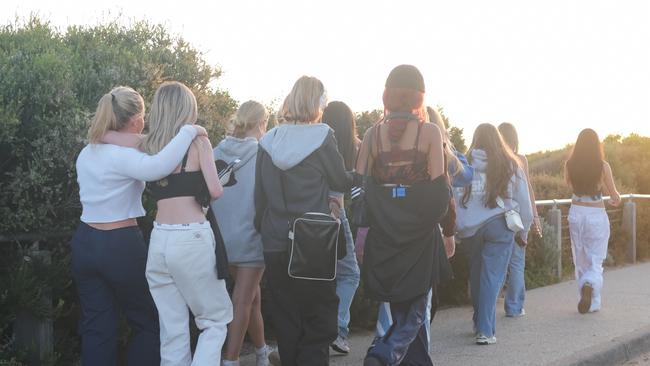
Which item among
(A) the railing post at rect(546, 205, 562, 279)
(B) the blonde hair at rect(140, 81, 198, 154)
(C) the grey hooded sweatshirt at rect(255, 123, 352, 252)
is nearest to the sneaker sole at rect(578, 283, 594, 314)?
(A) the railing post at rect(546, 205, 562, 279)

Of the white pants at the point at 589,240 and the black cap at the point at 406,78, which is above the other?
the black cap at the point at 406,78

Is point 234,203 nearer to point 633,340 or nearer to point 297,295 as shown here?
point 297,295

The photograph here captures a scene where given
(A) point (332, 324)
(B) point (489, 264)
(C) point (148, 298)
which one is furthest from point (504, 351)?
(C) point (148, 298)

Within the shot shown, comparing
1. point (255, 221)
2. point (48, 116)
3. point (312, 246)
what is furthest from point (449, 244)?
point (48, 116)

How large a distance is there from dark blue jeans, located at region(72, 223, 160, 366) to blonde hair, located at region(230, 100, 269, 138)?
47.6 inches

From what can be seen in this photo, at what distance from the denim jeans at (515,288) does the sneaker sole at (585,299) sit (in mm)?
613

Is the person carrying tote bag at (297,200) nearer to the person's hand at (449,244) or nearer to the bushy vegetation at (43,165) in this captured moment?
the person's hand at (449,244)

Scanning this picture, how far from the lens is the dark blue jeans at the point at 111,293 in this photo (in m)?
4.95

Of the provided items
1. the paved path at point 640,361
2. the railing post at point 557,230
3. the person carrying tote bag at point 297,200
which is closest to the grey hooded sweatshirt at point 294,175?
the person carrying tote bag at point 297,200

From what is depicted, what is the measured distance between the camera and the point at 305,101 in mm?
5594

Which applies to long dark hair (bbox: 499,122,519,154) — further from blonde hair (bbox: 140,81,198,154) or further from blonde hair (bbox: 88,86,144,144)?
blonde hair (bbox: 88,86,144,144)

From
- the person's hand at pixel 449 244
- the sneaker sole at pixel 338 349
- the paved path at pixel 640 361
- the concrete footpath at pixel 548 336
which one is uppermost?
the person's hand at pixel 449 244

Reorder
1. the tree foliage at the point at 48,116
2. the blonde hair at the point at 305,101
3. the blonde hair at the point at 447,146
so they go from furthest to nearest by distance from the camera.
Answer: the blonde hair at the point at 447,146, the blonde hair at the point at 305,101, the tree foliage at the point at 48,116

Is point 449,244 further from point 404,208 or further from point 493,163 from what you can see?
point 493,163
